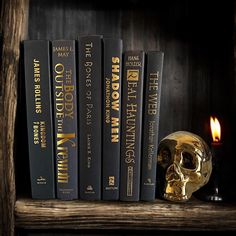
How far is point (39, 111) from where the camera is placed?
663 millimetres

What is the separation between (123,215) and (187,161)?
5.8 inches

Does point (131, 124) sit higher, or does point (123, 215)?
point (131, 124)

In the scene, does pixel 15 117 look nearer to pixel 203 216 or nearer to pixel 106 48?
pixel 106 48

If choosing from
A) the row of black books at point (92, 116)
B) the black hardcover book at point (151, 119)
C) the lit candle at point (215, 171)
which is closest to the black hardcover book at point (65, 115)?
the row of black books at point (92, 116)

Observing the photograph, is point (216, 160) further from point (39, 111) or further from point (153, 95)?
point (39, 111)

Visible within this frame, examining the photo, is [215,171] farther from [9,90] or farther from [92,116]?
[9,90]

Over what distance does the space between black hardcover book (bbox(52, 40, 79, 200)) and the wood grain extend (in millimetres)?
66

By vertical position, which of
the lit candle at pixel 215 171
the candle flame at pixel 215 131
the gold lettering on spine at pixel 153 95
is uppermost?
the gold lettering on spine at pixel 153 95

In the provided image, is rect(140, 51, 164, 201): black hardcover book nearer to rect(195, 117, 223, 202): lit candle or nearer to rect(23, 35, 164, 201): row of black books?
rect(23, 35, 164, 201): row of black books

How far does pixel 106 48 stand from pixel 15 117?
7.7 inches

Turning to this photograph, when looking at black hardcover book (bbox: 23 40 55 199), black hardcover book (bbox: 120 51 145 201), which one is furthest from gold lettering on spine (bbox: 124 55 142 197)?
black hardcover book (bbox: 23 40 55 199)

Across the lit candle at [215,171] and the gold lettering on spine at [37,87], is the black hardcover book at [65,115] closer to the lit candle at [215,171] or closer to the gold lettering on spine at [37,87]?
the gold lettering on spine at [37,87]

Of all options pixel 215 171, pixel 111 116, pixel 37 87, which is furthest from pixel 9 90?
pixel 215 171

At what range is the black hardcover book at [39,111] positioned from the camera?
2.16 ft
